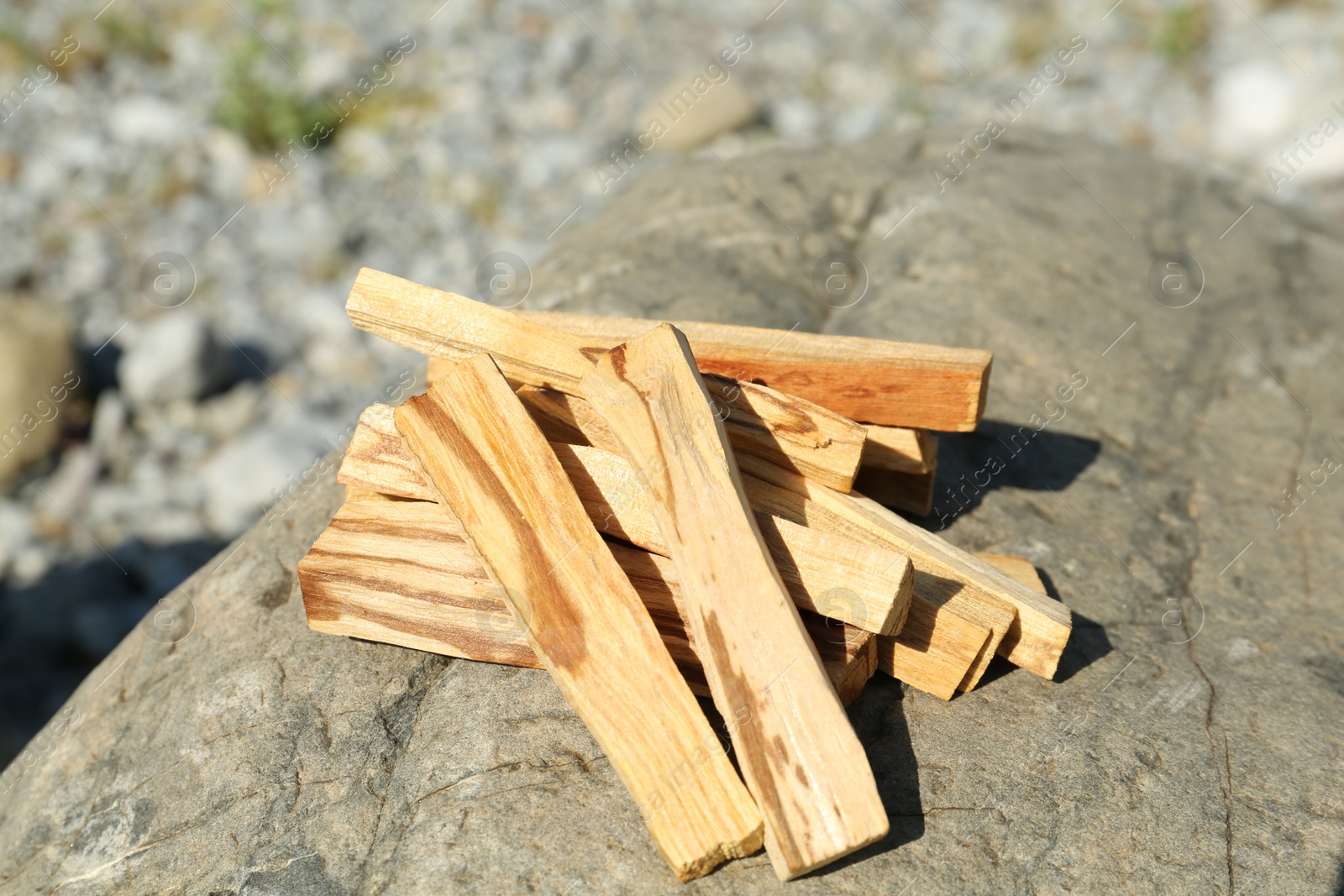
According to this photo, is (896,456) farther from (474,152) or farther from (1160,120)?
(1160,120)

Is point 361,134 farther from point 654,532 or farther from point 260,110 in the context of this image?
point 654,532

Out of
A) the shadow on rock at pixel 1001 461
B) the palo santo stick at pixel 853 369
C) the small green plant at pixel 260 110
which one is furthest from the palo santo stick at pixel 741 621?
the small green plant at pixel 260 110

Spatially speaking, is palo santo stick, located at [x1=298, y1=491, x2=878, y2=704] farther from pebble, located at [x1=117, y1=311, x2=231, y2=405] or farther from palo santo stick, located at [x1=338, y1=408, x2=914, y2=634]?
pebble, located at [x1=117, y1=311, x2=231, y2=405]

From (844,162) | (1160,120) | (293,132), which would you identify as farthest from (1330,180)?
(293,132)

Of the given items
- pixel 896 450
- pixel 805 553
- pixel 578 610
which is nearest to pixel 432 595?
pixel 578 610

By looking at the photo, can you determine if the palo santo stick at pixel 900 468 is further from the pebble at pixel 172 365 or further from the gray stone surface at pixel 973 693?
the pebble at pixel 172 365
